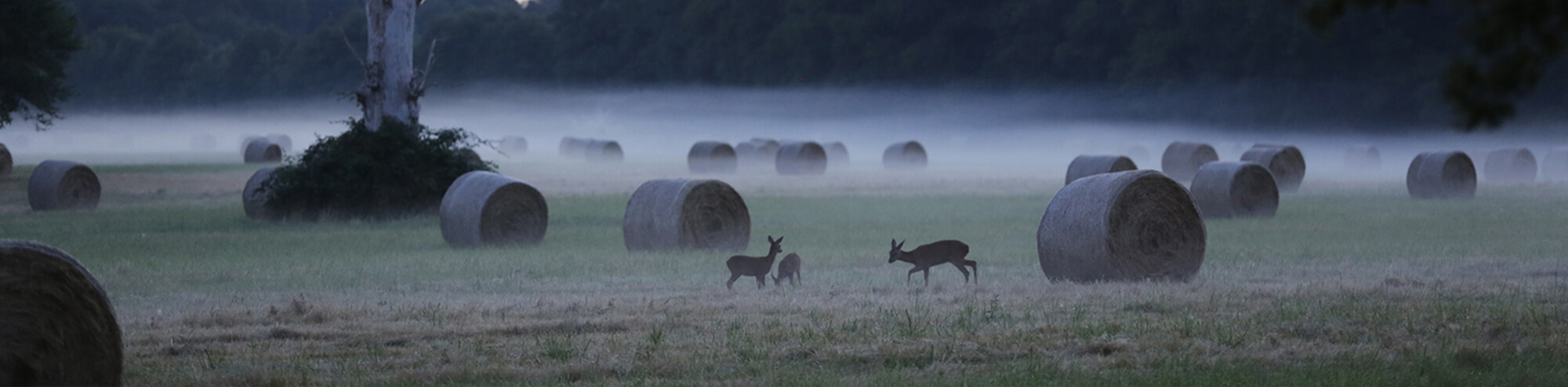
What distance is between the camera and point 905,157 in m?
51.6

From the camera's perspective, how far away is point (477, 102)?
78625 millimetres

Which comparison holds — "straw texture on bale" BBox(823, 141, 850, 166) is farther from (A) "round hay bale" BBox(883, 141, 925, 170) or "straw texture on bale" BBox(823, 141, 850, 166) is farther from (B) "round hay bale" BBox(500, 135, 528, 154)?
(B) "round hay bale" BBox(500, 135, 528, 154)

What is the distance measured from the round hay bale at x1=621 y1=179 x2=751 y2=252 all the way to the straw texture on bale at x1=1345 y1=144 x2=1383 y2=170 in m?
37.2

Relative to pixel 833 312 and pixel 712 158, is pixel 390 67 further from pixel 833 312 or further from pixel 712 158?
pixel 712 158

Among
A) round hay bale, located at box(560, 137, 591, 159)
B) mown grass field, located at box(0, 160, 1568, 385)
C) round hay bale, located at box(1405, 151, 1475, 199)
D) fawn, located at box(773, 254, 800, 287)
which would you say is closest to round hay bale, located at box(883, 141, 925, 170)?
round hay bale, located at box(560, 137, 591, 159)

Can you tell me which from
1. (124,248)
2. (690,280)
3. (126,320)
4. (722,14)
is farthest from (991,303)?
(722,14)

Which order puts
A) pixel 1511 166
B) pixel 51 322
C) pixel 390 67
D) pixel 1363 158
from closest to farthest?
1. pixel 51 322
2. pixel 390 67
3. pixel 1511 166
4. pixel 1363 158

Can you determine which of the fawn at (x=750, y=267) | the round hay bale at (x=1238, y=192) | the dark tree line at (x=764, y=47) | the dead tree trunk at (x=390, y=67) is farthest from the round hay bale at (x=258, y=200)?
the dark tree line at (x=764, y=47)

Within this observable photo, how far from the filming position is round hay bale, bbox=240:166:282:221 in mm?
24547

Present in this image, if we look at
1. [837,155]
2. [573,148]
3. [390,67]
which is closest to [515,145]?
[573,148]

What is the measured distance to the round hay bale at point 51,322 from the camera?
21.5 ft

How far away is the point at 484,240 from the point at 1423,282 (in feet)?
37.2

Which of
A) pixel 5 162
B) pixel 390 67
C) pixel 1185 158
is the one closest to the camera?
pixel 390 67

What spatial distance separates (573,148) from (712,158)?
2028 cm
